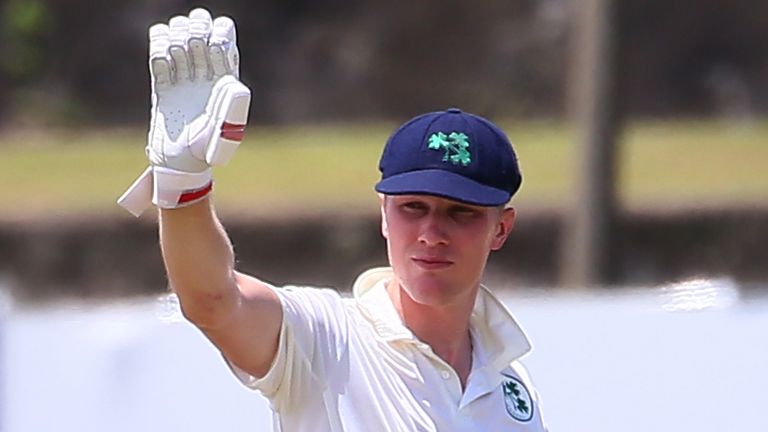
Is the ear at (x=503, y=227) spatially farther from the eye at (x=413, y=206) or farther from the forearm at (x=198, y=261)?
the forearm at (x=198, y=261)

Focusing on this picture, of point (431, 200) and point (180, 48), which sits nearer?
point (180, 48)

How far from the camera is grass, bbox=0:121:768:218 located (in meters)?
7.09

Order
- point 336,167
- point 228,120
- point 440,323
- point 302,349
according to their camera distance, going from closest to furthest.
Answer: point 228,120 → point 302,349 → point 440,323 → point 336,167

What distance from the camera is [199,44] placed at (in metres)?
1.38

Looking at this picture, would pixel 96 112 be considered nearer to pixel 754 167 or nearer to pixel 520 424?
pixel 754 167

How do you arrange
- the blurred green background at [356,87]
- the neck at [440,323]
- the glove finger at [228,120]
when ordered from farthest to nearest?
the blurred green background at [356,87] < the neck at [440,323] < the glove finger at [228,120]

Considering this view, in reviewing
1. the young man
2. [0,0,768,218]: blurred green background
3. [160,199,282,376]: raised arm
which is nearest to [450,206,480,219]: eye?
the young man

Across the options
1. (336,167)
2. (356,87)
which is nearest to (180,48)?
(336,167)

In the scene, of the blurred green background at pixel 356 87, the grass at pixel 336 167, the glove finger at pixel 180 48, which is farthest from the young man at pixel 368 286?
the blurred green background at pixel 356 87

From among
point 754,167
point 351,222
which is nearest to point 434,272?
point 351,222

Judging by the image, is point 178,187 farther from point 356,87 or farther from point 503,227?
point 356,87

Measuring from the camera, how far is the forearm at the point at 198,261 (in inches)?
55.6

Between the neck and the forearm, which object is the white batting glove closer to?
the forearm

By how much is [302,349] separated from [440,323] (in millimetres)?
181
